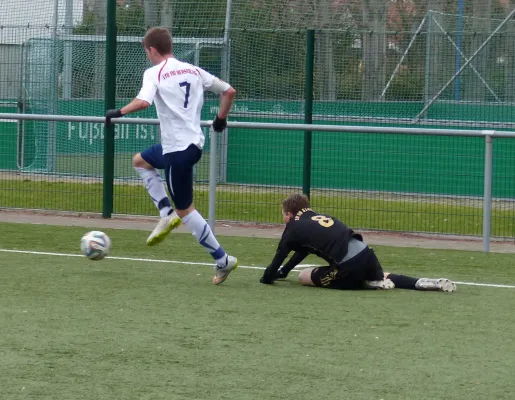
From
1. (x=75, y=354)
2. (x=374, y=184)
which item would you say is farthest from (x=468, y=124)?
(x=75, y=354)

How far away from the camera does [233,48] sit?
17047 millimetres

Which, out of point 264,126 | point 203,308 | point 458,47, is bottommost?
point 203,308

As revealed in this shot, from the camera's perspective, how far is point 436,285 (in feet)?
27.0

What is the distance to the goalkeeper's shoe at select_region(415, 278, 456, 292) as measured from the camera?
27.0 ft

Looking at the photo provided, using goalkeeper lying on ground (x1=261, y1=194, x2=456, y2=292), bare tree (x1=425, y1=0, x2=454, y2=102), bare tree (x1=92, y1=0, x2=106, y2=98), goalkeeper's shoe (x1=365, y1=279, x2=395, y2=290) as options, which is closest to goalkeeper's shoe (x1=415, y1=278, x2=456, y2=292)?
goalkeeper lying on ground (x1=261, y1=194, x2=456, y2=292)

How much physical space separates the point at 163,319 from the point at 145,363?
4.21ft

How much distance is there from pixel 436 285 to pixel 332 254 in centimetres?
79

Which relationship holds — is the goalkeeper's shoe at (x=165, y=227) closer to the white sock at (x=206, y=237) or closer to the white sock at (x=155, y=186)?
the white sock at (x=155, y=186)

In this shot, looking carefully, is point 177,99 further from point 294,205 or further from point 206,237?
point 294,205

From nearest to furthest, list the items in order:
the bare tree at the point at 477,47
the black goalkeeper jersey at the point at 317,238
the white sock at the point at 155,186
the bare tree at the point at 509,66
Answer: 1. the black goalkeeper jersey at the point at 317,238
2. the white sock at the point at 155,186
3. the bare tree at the point at 509,66
4. the bare tree at the point at 477,47

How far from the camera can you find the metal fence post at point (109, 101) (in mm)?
13773

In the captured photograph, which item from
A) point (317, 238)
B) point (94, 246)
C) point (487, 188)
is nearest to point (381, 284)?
point (317, 238)

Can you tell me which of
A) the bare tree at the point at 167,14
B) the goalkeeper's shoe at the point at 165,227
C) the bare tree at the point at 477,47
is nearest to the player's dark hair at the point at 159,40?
Answer: the goalkeeper's shoe at the point at 165,227

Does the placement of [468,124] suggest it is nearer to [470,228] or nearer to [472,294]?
[470,228]
